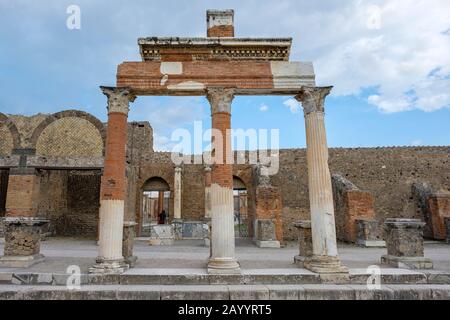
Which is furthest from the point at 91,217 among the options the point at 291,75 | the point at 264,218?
the point at 291,75

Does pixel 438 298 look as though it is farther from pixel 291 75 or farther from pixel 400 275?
pixel 291 75

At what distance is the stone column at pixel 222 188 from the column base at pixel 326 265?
1.57m

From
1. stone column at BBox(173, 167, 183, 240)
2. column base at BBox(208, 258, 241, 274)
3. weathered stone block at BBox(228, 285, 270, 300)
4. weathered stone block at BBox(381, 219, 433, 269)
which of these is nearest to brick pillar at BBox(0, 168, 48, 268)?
column base at BBox(208, 258, 241, 274)

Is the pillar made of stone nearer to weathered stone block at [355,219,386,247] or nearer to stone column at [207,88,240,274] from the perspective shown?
weathered stone block at [355,219,386,247]

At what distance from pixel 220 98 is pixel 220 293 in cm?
412

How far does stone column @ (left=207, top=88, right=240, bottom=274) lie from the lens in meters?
6.20

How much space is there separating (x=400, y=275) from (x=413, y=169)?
13122 mm

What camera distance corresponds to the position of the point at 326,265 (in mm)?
6094

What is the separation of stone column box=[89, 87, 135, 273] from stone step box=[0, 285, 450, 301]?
0.75 meters

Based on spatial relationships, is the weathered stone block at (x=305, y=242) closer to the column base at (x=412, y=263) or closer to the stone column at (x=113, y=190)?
the column base at (x=412, y=263)

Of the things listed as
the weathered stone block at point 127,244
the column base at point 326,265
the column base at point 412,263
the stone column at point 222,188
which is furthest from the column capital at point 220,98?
the column base at point 412,263

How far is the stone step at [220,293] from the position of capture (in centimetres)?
510

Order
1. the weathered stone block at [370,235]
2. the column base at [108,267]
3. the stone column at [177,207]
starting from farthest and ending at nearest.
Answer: the stone column at [177,207] → the weathered stone block at [370,235] → the column base at [108,267]

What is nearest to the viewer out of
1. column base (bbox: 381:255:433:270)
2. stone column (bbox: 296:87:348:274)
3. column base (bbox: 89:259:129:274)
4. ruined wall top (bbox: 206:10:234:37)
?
column base (bbox: 89:259:129:274)
